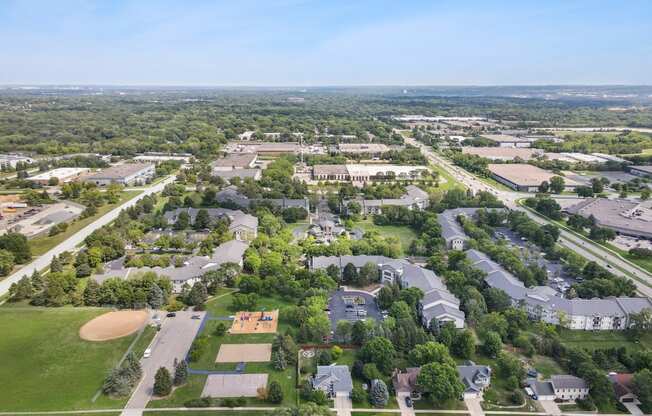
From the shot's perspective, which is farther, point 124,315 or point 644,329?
point 124,315

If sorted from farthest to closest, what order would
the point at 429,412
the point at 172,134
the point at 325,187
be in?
the point at 172,134 < the point at 325,187 < the point at 429,412

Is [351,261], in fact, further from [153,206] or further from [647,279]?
[153,206]

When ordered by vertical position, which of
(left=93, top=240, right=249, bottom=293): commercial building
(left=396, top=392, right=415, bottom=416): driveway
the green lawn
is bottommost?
(left=396, top=392, right=415, bottom=416): driveway

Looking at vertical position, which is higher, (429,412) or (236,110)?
(236,110)

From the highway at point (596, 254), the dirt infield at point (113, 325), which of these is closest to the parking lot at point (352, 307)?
the dirt infield at point (113, 325)

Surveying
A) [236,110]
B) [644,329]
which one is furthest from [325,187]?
[236,110]

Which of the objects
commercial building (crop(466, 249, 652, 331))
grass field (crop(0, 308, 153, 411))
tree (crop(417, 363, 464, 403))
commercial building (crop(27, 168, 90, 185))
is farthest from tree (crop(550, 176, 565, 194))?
commercial building (crop(27, 168, 90, 185))

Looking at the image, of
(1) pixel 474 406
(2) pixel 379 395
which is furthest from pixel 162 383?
(1) pixel 474 406

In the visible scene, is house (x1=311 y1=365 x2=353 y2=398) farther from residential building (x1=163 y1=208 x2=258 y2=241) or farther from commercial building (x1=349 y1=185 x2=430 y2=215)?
commercial building (x1=349 y1=185 x2=430 y2=215)
